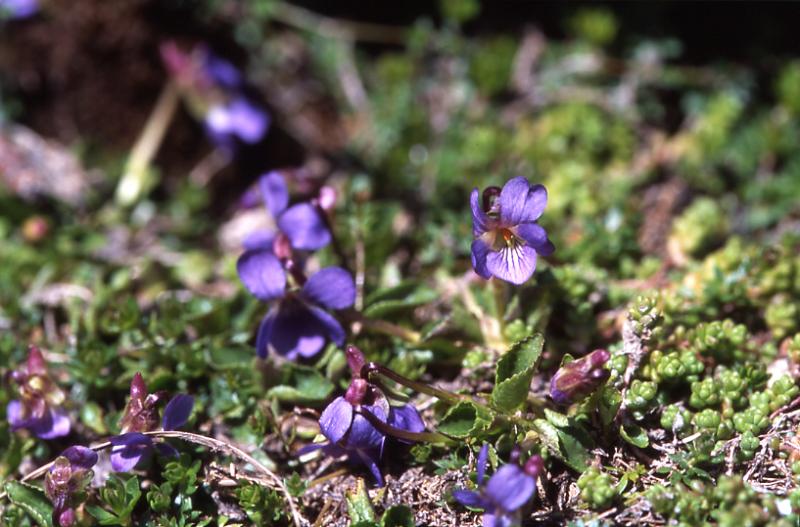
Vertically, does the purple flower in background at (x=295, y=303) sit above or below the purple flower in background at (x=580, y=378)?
below

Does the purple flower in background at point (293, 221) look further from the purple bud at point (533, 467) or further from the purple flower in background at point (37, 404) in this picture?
the purple bud at point (533, 467)

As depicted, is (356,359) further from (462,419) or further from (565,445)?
(565,445)

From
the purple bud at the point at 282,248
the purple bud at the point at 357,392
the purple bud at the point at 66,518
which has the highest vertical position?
the purple bud at the point at 282,248

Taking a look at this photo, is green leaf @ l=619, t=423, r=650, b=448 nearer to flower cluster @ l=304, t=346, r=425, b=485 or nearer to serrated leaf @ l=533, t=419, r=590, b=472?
serrated leaf @ l=533, t=419, r=590, b=472

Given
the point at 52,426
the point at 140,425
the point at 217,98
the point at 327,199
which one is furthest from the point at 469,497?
the point at 217,98

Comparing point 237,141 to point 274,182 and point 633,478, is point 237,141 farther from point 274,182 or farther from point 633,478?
point 633,478

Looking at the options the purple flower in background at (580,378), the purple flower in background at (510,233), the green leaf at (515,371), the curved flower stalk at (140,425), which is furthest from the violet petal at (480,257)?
the curved flower stalk at (140,425)
